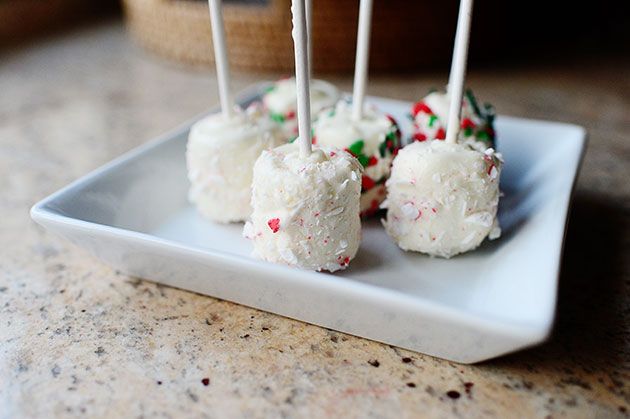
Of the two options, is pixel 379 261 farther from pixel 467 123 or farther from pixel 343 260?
pixel 467 123

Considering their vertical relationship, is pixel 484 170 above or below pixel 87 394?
above

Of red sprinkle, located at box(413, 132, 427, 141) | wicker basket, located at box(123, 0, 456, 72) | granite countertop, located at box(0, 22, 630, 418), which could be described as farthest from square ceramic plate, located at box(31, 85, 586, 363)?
wicker basket, located at box(123, 0, 456, 72)

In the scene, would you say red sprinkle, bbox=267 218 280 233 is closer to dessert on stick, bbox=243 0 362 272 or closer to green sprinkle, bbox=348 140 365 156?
dessert on stick, bbox=243 0 362 272

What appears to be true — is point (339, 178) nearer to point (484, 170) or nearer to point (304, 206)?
point (304, 206)

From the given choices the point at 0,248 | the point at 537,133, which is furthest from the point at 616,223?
the point at 0,248

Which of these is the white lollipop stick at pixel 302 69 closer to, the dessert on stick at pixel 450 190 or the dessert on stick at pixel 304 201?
the dessert on stick at pixel 304 201

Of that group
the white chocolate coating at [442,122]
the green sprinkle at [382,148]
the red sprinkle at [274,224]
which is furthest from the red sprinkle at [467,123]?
the red sprinkle at [274,224]

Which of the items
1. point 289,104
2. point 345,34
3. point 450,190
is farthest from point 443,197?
point 345,34
